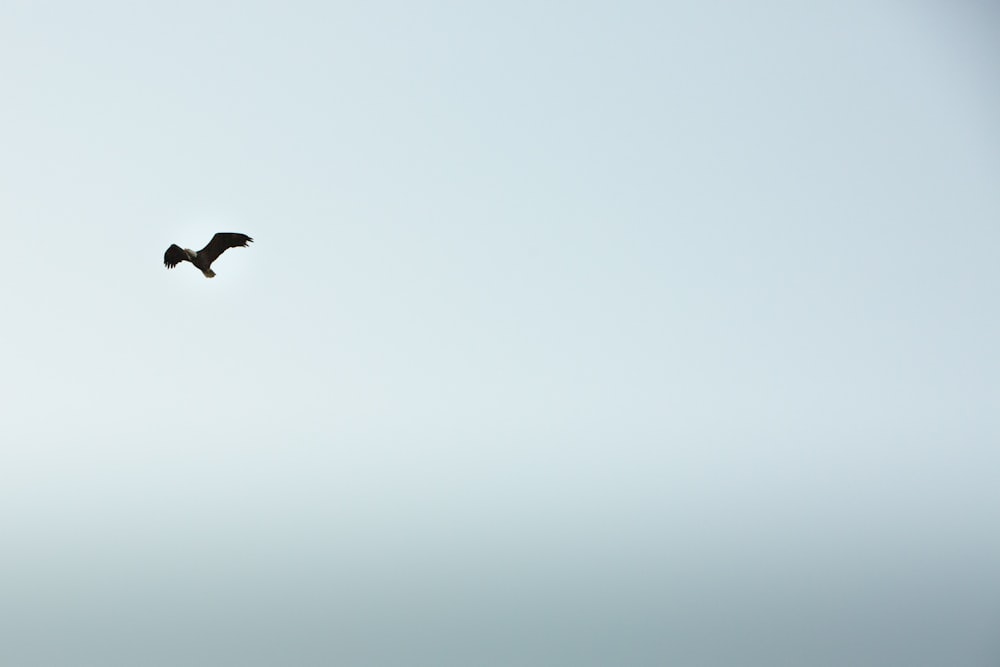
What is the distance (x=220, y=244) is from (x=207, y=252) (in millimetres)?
357

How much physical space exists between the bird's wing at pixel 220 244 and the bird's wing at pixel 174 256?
39 cm

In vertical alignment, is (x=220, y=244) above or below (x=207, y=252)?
above

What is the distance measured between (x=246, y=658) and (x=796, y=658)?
104 meters

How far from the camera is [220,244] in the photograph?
80.4ft

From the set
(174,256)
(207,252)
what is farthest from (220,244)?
(174,256)

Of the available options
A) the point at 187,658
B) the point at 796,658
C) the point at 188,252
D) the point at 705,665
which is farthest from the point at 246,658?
the point at 188,252

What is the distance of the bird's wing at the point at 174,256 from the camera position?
24188 mm

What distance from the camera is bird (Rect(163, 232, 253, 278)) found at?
24250 mm

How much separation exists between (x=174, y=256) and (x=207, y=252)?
2.53 feet

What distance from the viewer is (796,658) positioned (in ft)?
630

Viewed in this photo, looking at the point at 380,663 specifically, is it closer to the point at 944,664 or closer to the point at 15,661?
the point at 15,661

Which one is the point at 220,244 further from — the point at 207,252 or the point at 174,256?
the point at 174,256

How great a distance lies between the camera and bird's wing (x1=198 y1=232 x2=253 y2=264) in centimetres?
2442

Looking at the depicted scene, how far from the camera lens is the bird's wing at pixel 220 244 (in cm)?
2442
